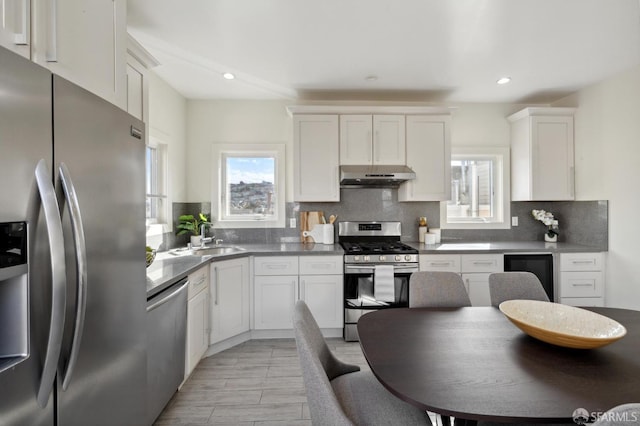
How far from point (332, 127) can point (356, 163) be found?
18.6 inches

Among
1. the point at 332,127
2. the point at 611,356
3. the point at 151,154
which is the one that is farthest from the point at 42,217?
the point at 332,127

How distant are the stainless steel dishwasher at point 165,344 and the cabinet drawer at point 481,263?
2602mm

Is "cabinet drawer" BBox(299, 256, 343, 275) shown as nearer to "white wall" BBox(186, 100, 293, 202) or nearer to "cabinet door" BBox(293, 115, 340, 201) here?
"cabinet door" BBox(293, 115, 340, 201)

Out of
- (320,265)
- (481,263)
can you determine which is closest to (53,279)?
(320,265)

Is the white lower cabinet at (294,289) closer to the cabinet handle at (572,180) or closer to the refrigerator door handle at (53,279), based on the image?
the refrigerator door handle at (53,279)

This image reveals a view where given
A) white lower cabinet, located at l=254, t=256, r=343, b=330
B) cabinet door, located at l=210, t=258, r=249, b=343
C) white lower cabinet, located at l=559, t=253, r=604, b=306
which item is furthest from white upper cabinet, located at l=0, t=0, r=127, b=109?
white lower cabinet, located at l=559, t=253, r=604, b=306

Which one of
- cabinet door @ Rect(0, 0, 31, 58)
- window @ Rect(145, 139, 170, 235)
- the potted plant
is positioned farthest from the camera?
the potted plant

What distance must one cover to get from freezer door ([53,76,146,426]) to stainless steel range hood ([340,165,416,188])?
219 centimetres

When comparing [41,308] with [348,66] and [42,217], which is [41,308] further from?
[348,66]

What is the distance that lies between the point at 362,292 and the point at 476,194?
6.58 feet

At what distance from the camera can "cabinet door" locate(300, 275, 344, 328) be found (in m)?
3.17

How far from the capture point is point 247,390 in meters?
2.31

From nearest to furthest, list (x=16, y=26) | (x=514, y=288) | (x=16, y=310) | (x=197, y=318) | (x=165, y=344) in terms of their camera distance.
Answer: (x=16, y=310)
(x=16, y=26)
(x=165, y=344)
(x=514, y=288)
(x=197, y=318)

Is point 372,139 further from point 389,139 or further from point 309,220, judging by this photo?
point 309,220
